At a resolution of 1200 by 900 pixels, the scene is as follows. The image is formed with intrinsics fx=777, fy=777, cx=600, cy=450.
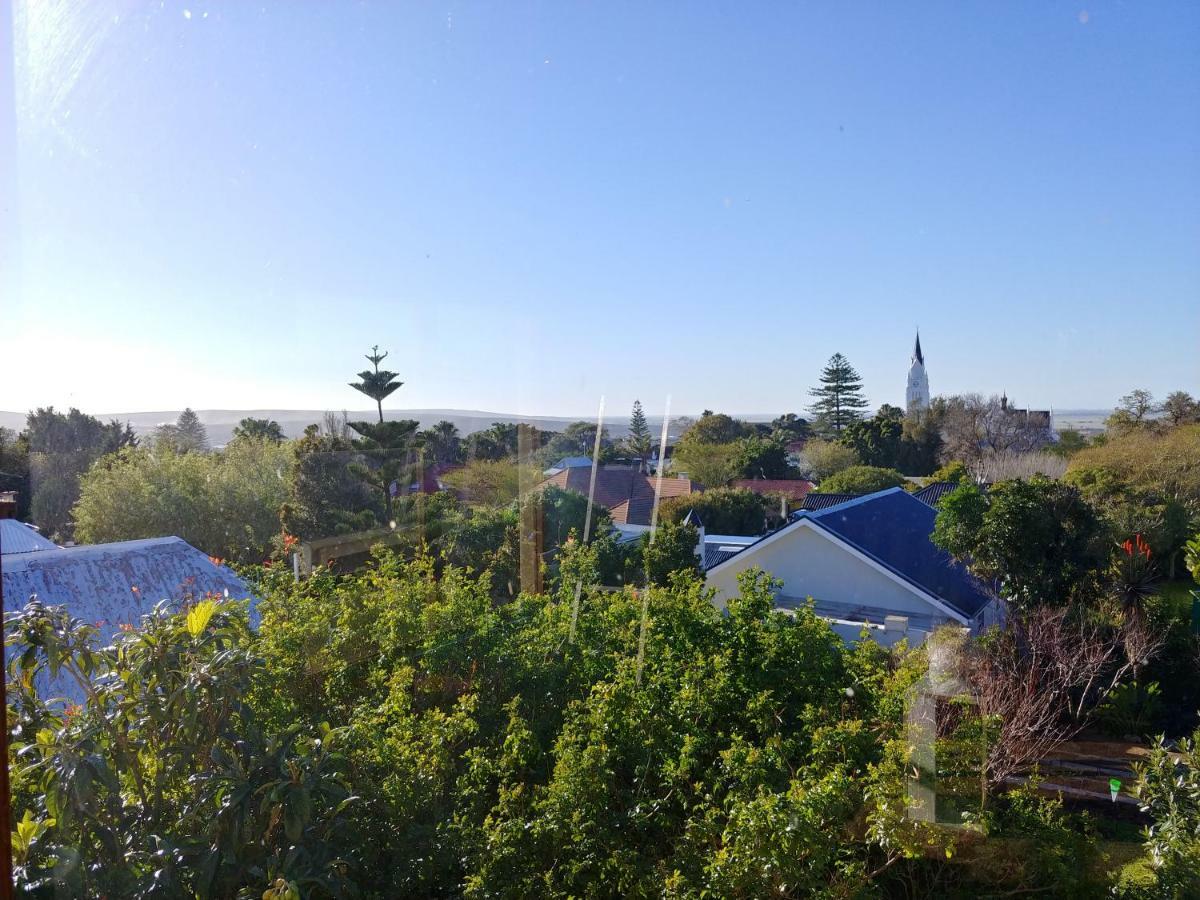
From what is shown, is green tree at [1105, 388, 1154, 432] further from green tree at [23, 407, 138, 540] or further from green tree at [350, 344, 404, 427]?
green tree at [23, 407, 138, 540]

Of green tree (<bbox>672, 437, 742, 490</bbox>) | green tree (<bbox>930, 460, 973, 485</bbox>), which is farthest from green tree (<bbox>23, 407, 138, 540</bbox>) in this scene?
green tree (<bbox>930, 460, 973, 485</bbox>)

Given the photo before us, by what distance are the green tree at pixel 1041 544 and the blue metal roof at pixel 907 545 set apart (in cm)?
81

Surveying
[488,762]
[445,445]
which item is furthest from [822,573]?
[445,445]

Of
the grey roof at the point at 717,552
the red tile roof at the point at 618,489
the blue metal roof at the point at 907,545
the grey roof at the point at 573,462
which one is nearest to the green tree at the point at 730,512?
the red tile roof at the point at 618,489

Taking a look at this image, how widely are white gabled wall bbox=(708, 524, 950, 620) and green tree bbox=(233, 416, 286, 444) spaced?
27.8 ft

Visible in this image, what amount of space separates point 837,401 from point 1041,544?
18.4 m

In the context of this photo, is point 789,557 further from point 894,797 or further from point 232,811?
point 232,811

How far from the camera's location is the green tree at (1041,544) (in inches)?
244

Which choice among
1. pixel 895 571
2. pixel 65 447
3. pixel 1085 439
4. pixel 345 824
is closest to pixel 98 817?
pixel 345 824

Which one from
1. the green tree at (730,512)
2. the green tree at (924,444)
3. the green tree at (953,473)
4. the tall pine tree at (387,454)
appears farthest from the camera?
the green tree at (924,444)

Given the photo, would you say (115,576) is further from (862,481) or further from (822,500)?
(862,481)

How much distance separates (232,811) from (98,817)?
0.71ft

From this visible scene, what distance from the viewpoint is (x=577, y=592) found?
11.0 feet

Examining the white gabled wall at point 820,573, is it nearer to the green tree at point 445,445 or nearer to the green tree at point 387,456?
the green tree at point 387,456
